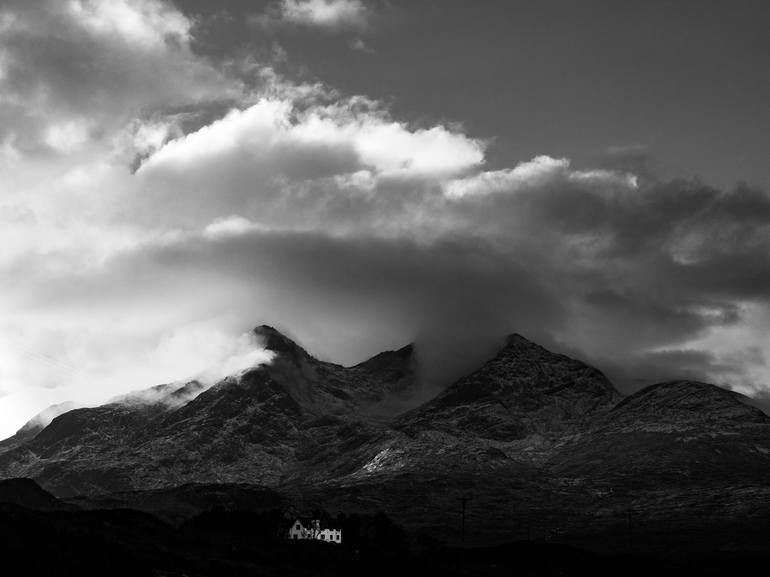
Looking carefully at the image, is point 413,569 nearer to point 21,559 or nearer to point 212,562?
point 212,562

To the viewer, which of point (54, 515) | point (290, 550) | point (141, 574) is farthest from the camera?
point (290, 550)

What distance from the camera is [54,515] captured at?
598ft

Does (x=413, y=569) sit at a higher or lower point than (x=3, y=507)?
lower

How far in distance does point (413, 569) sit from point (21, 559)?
7339 cm

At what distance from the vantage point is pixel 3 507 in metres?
191

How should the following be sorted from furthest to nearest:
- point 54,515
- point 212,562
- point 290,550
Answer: point 290,550, point 54,515, point 212,562

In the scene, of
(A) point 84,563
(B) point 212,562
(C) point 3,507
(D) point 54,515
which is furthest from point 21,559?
(C) point 3,507

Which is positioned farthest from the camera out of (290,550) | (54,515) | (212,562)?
(290,550)

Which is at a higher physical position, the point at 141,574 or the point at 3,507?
the point at 3,507

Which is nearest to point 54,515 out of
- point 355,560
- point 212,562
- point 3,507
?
point 3,507

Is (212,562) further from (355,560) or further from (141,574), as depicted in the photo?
(355,560)

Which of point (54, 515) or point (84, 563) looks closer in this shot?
point (84, 563)

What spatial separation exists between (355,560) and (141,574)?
6113 centimetres

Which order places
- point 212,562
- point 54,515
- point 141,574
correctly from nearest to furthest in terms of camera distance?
1. point 141,574
2. point 212,562
3. point 54,515
